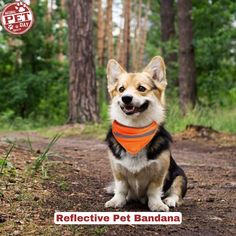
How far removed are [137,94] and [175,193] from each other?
104 cm

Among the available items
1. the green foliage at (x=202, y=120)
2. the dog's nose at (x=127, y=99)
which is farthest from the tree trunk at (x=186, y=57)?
the dog's nose at (x=127, y=99)

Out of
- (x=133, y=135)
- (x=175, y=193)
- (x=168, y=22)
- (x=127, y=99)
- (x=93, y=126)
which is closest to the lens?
Answer: (x=127, y=99)

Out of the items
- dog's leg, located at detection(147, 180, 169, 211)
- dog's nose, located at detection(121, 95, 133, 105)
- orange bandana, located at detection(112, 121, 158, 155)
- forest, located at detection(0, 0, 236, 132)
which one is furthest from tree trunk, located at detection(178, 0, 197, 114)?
dog's nose, located at detection(121, 95, 133, 105)

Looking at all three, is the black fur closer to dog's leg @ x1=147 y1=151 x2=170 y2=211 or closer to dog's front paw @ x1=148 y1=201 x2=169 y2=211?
dog's leg @ x1=147 y1=151 x2=170 y2=211

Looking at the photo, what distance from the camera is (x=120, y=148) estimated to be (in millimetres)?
4379

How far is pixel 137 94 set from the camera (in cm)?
421

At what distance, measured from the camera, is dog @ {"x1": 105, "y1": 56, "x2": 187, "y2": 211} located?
4.24 meters

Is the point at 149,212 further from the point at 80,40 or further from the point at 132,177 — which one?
the point at 80,40

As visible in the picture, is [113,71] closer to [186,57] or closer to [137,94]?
[137,94]

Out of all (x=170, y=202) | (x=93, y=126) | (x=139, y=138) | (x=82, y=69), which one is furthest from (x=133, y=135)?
(x=82, y=69)

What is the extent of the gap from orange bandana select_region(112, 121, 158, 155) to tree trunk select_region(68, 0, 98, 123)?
768cm

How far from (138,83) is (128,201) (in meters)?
1.07

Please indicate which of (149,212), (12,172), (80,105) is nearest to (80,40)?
(80,105)

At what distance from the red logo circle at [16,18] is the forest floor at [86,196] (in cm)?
136
